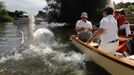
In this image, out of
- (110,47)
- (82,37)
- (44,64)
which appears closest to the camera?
(110,47)

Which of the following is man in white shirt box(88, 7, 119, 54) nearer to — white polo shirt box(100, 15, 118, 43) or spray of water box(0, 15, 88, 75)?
white polo shirt box(100, 15, 118, 43)

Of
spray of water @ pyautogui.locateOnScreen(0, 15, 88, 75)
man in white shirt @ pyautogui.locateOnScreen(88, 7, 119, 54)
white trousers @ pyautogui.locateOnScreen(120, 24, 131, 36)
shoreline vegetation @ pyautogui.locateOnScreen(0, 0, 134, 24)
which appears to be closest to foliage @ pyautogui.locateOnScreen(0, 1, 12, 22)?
shoreline vegetation @ pyautogui.locateOnScreen(0, 0, 134, 24)

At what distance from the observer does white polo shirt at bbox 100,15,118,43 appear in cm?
905

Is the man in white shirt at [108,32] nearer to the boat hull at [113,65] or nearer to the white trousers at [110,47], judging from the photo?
the white trousers at [110,47]

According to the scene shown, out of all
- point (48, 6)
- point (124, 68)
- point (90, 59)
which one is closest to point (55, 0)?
point (48, 6)

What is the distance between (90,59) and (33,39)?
424 cm

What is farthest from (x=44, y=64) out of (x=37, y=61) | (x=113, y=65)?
(x=113, y=65)

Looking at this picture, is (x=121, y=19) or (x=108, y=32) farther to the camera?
(x=121, y=19)

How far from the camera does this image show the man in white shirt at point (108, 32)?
9.04m

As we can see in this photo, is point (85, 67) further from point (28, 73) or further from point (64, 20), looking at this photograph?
point (64, 20)

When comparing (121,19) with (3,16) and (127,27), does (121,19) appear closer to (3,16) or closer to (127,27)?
(127,27)

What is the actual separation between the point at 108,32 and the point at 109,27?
18 centimetres

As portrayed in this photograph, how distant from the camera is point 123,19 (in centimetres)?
1227

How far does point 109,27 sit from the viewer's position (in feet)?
29.9
